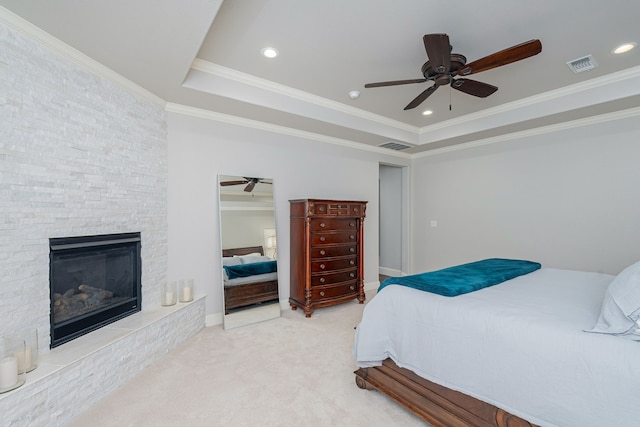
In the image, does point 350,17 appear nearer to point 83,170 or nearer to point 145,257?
point 83,170

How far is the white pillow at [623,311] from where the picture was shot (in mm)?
1249

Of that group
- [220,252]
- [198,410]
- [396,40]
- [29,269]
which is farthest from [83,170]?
[396,40]

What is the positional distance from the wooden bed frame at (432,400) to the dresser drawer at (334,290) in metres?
1.70

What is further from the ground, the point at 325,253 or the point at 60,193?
the point at 60,193

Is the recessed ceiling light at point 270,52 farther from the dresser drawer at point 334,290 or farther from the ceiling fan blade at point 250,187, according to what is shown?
the dresser drawer at point 334,290

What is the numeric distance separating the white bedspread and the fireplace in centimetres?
207

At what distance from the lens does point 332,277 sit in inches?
156

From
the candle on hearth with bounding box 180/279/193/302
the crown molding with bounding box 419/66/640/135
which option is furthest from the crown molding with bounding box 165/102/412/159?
the candle on hearth with bounding box 180/279/193/302

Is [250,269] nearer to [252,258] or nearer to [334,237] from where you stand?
[252,258]

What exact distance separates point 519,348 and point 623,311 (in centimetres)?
45

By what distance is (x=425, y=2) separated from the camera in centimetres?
207

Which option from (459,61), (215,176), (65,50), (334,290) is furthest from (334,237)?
(65,50)

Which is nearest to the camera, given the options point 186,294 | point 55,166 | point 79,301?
point 55,166

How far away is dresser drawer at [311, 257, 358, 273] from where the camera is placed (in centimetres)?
380
